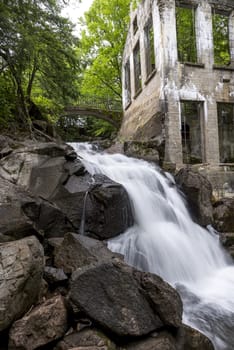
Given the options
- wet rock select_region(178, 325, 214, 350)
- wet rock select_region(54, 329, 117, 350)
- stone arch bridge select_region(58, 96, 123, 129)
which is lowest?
wet rock select_region(178, 325, 214, 350)

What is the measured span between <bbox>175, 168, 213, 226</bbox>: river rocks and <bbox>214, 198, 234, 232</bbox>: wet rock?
0.83 ft

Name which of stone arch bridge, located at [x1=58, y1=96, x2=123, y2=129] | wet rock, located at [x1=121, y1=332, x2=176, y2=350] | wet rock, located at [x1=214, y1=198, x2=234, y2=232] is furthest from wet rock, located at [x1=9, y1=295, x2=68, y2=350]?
stone arch bridge, located at [x1=58, y1=96, x2=123, y2=129]

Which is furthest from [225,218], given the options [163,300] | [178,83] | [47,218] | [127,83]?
[127,83]

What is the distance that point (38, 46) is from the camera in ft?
26.6

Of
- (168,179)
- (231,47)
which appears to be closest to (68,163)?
(168,179)

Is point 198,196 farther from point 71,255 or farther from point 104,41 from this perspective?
point 104,41

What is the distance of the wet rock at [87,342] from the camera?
3.09 meters

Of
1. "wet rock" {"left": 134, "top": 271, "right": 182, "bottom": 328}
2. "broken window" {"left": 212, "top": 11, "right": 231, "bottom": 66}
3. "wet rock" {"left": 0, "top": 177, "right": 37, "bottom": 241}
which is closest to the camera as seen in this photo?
"wet rock" {"left": 134, "top": 271, "right": 182, "bottom": 328}

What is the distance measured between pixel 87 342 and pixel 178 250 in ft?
12.4

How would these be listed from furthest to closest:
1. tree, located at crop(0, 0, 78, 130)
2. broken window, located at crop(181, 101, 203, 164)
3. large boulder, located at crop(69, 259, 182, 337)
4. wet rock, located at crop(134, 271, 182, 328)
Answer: broken window, located at crop(181, 101, 203, 164) < tree, located at crop(0, 0, 78, 130) < wet rock, located at crop(134, 271, 182, 328) < large boulder, located at crop(69, 259, 182, 337)

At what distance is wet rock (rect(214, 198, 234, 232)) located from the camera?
840cm

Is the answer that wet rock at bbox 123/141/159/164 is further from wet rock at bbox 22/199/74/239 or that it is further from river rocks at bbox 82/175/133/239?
wet rock at bbox 22/199/74/239

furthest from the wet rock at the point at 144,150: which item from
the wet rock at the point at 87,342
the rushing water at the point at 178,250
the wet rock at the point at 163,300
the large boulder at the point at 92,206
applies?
the wet rock at the point at 87,342

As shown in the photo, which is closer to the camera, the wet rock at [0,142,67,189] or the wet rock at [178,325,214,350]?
the wet rock at [178,325,214,350]
